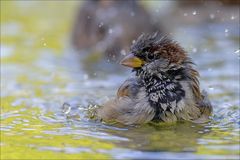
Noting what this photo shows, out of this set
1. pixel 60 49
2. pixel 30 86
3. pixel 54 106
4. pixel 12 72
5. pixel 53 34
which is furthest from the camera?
pixel 53 34

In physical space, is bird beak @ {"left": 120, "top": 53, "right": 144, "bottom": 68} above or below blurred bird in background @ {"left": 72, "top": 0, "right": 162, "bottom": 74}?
below

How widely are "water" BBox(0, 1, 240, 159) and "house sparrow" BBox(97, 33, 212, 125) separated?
10 cm

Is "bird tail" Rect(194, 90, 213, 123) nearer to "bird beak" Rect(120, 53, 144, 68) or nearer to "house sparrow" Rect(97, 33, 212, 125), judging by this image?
"house sparrow" Rect(97, 33, 212, 125)

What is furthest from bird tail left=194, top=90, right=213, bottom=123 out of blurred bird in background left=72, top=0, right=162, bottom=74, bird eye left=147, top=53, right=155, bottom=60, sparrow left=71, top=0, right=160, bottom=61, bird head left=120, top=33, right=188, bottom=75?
sparrow left=71, top=0, right=160, bottom=61

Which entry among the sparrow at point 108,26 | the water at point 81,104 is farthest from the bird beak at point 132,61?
the sparrow at point 108,26

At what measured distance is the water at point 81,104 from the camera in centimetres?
504

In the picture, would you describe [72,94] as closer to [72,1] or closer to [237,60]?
[237,60]

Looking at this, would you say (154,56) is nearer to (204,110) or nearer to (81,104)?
(204,110)

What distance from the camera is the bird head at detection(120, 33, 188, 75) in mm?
5930

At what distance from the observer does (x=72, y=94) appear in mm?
7664

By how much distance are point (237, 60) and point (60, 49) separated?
3.01 meters

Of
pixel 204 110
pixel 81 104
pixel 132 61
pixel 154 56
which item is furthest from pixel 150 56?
pixel 81 104

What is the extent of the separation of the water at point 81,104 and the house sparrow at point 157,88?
101 millimetres

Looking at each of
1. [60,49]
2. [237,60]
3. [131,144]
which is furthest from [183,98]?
[60,49]
